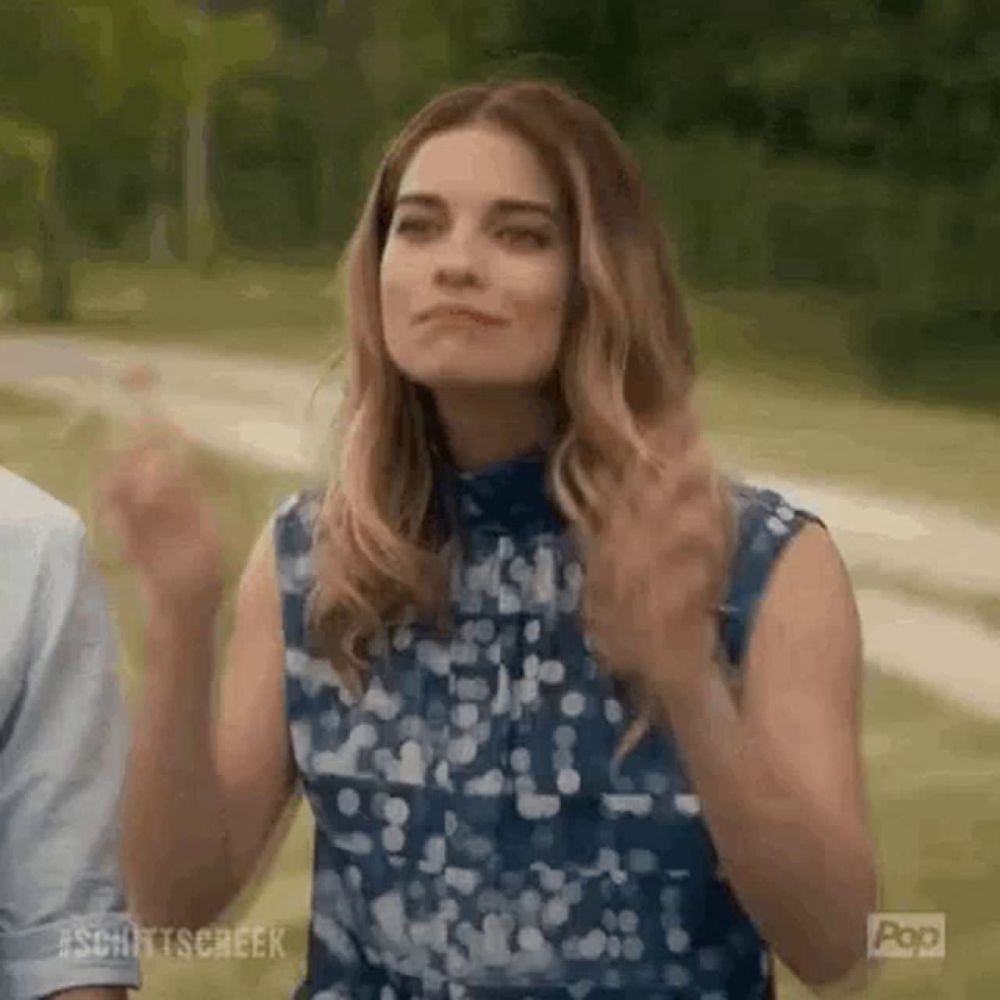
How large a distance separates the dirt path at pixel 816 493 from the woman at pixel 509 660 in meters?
0.05

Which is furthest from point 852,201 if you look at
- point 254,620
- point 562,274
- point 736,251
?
point 254,620

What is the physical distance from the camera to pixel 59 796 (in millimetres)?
923

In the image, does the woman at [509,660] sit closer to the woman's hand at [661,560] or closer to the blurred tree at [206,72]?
the woman's hand at [661,560]

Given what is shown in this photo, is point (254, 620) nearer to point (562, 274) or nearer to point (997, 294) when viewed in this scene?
point (562, 274)

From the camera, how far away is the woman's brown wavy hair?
99cm

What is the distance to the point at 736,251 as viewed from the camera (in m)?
1.09

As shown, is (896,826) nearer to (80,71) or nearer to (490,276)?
(490,276)

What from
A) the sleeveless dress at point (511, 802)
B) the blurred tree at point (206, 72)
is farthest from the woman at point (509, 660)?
the blurred tree at point (206, 72)

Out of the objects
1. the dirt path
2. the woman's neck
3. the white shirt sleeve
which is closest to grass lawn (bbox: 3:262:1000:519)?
the dirt path

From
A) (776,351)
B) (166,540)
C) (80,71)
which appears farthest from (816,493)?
(80,71)

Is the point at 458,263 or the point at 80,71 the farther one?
the point at 80,71

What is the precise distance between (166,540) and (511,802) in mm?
248

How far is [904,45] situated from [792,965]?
1.81 feet

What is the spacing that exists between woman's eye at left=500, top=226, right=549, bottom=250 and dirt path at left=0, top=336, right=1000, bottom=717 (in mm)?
163
